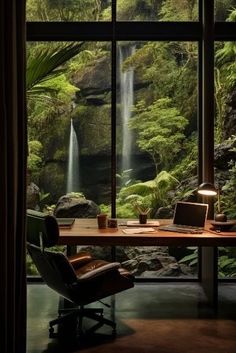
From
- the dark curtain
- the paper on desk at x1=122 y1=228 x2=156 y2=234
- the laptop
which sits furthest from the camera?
the laptop

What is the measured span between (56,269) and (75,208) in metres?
1.96

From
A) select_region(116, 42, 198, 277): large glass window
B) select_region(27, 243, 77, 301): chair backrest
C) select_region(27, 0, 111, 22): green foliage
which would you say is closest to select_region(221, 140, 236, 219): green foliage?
select_region(116, 42, 198, 277): large glass window

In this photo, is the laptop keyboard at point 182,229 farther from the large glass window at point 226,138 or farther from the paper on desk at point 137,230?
the large glass window at point 226,138

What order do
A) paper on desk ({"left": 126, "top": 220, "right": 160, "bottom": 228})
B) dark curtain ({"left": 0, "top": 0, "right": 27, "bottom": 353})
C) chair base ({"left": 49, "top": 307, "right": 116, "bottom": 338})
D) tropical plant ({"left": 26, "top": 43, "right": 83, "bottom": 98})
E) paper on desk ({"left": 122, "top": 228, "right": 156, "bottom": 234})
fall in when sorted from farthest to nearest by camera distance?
tropical plant ({"left": 26, "top": 43, "right": 83, "bottom": 98}) → paper on desk ({"left": 126, "top": 220, "right": 160, "bottom": 228}) → paper on desk ({"left": 122, "top": 228, "right": 156, "bottom": 234}) → chair base ({"left": 49, "top": 307, "right": 116, "bottom": 338}) → dark curtain ({"left": 0, "top": 0, "right": 27, "bottom": 353})

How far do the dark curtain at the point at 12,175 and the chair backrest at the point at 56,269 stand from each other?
71cm

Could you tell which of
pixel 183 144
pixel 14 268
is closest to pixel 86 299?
pixel 14 268

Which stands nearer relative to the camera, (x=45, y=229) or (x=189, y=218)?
(x=45, y=229)

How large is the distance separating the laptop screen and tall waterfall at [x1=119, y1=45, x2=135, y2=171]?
3.34 feet

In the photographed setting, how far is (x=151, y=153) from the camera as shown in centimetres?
532

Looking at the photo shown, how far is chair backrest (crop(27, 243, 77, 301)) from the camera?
3.40 meters

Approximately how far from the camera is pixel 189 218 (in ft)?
14.7

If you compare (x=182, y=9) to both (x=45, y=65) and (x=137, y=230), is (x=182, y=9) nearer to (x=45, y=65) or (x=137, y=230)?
(x=45, y=65)

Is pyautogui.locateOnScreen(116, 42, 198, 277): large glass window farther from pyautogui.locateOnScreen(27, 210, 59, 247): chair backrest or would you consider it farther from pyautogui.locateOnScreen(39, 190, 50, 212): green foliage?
pyautogui.locateOnScreen(27, 210, 59, 247): chair backrest

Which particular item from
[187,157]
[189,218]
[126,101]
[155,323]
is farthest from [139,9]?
[155,323]
